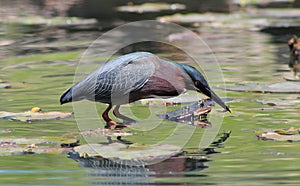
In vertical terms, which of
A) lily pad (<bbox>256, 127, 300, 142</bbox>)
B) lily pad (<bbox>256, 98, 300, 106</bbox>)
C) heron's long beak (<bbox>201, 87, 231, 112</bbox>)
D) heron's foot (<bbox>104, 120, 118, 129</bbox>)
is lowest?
lily pad (<bbox>256, 98, 300, 106</bbox>)

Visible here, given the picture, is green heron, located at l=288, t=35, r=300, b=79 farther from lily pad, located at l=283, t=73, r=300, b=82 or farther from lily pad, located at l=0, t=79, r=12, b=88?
lily pad, located at l=0, t=79, r=12, b=88

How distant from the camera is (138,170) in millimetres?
6324

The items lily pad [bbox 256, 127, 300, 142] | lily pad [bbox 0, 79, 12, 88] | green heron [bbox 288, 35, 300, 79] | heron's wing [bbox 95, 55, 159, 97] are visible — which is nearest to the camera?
lily pad [bbox 256, 127, 300, 142]

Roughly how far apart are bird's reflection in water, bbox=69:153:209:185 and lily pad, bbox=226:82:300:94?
257 cm

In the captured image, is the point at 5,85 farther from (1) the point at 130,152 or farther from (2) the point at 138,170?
(2) the point at 138,170

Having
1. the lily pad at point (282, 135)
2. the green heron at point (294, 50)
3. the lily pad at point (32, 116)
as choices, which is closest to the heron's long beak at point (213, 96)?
the lily pad at point (282, 135)

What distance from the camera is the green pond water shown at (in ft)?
20.1

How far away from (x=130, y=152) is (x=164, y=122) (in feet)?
5.05

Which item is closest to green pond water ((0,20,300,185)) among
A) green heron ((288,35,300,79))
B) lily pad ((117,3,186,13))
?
green heron ((288,35,300,79))

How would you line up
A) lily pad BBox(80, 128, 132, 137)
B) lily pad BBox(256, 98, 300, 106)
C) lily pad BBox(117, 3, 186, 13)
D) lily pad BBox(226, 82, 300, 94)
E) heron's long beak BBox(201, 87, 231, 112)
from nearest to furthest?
lily pad BBox(80, 128, 132, 137) → heron's long beak BBox(201, 87, 231, 112) → lily pad BBox(256, 98, 300, 106) → lily pad BBox(226, 82, 300, 94) → lily pad BBox(117, 3, 186, 13)

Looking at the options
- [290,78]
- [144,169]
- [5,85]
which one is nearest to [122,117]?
[144,169]

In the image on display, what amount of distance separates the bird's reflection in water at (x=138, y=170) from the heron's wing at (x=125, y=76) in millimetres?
1064

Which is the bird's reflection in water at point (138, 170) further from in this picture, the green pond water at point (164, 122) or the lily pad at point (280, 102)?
the lily pad at point (280, 102)

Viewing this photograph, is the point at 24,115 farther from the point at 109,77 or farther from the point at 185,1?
the point at 185,1
